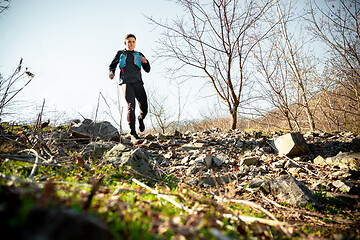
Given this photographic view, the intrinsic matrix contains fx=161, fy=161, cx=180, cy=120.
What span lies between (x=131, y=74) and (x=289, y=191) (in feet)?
13.6

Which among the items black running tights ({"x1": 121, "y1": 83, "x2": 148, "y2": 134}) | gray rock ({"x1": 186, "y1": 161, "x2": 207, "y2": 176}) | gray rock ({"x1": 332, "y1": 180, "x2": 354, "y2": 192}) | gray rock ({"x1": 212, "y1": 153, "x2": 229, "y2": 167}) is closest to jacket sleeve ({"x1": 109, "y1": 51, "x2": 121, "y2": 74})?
black running tights ({"x1": 121, "y1": 83, "x2": 148, "y2": 134})

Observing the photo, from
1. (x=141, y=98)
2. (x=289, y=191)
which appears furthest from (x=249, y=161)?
(x=141, y=98)

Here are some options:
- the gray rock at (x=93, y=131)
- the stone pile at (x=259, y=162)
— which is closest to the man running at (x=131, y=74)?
the gray rock at (x=93, y=131)

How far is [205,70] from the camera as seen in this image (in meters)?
6.39

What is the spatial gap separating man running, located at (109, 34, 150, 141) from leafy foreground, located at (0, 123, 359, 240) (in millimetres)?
2002

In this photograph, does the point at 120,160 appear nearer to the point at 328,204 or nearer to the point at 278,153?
the point at 328,204

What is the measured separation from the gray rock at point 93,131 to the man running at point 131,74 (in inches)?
19.6

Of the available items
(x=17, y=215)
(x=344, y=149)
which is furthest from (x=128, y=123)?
(x=344, y=149)

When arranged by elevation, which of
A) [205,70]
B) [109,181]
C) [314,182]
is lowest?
[314,182]

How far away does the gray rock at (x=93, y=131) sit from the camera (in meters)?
3.79

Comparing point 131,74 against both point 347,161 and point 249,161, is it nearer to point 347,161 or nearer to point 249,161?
point 249,161

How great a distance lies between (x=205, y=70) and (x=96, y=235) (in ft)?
21.2

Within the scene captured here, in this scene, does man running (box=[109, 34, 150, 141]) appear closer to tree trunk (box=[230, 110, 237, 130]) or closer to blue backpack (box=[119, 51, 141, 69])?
blue backpack (box=[119, 51, 141, 69])

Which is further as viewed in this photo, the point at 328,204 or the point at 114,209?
the point at 328,204
